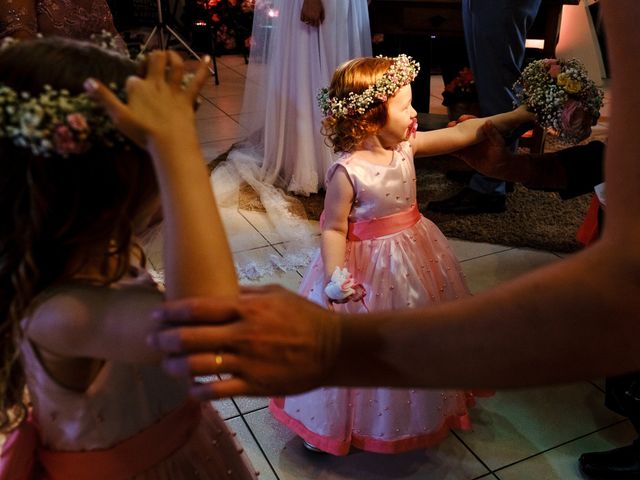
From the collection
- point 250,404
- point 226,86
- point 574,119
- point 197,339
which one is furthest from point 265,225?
point 226,86

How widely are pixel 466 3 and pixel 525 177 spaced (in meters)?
1.51

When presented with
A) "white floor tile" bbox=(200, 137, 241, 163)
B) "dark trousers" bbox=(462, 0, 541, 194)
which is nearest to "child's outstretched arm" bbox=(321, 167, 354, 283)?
"dark trousers" bbox=(462, 0, 541, 194)

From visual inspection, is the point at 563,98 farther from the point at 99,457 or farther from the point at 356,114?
the point at 99,457

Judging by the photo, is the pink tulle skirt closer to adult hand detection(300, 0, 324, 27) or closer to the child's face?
the child's face

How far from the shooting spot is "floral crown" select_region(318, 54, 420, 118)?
6.01ft

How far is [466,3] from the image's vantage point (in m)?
3.06

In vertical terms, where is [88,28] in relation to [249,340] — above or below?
above

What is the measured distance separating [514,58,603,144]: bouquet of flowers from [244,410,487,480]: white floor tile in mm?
939

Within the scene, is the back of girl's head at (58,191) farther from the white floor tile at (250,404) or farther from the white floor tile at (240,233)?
the white floor tile at (240,233)

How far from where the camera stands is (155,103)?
0.73 metres

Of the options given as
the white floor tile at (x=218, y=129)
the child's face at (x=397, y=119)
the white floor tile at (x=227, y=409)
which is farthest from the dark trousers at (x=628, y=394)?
the white floor tile at (x=218, y=129)

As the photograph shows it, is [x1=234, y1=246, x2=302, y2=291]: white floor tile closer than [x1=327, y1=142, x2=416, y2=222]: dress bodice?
No

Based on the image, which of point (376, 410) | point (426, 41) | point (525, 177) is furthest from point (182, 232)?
point (426, 41)

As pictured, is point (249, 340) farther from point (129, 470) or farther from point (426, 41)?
point (426, 41)
